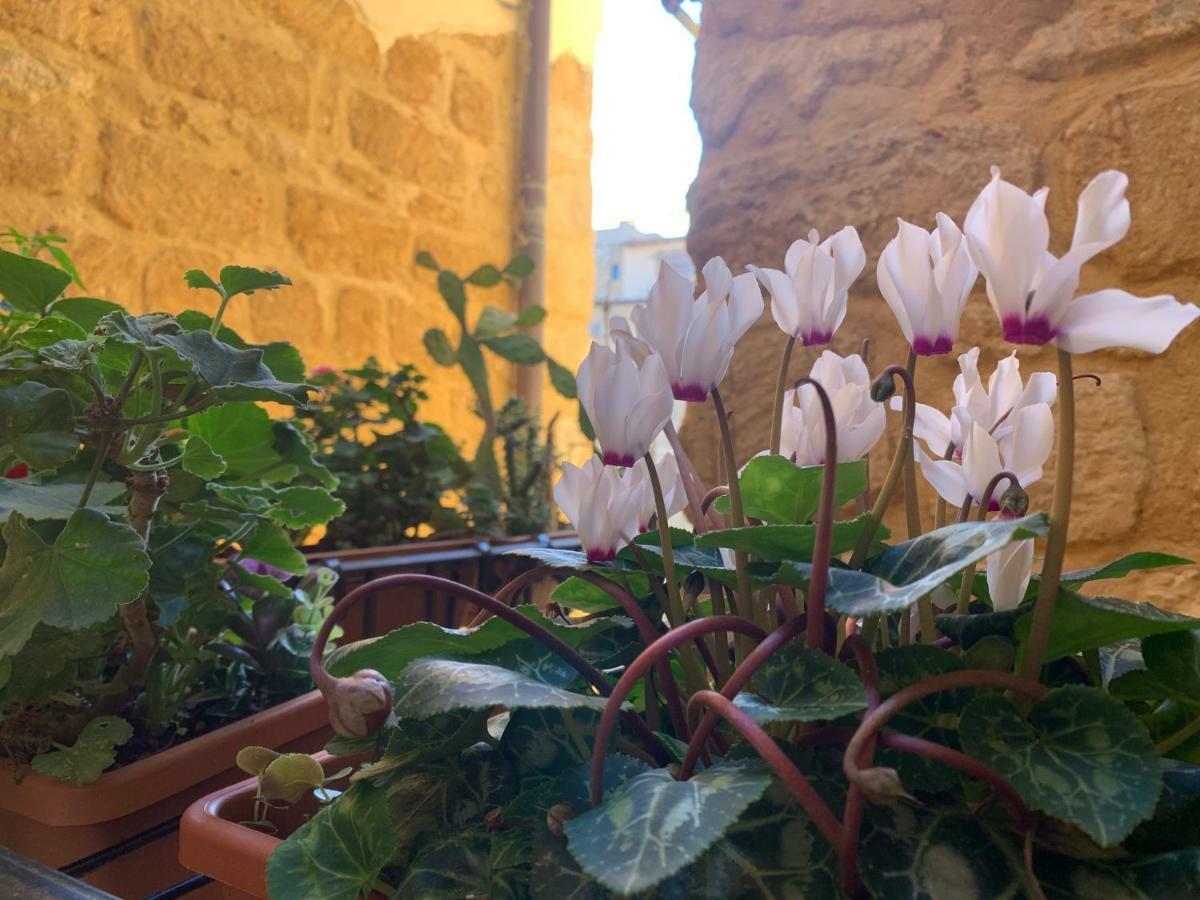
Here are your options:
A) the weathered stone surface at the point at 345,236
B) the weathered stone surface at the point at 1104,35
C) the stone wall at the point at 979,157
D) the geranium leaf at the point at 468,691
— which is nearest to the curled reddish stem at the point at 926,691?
the geranium leaf at the point at 468,691

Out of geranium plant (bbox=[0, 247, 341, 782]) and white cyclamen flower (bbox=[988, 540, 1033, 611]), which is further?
geranium plant (bbox=[0, 247, 341, 782])

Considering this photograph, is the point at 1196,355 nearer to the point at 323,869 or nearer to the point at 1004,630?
the point at 1004,630

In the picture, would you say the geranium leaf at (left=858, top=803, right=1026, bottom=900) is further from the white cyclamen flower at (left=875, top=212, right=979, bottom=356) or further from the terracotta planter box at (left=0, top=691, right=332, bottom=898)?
the terracotta planter box at (left=0, top=691, right=332, bottom=898)

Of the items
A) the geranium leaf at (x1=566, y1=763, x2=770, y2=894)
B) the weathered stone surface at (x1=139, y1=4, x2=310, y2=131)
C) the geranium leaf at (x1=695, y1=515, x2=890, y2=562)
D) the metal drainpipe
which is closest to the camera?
the geranium leaf at (x1=566, y1=763, x2=770, y2=894)

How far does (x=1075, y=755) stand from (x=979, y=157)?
3.65 ft

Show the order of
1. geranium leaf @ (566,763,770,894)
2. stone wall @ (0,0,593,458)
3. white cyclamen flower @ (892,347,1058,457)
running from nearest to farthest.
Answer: geranium leaf @ (566,763,770,894) < white cyclamen flower @ (892,347,1058,457) < stone wall @ (0,0,593,458)

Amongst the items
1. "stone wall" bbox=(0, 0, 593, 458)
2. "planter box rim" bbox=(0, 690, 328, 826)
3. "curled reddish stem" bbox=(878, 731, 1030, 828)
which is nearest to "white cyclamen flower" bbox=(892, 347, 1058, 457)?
"curled reddish stem" bbox=(878, 731, 1030, 828)

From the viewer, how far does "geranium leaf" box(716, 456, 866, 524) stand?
0.51 metres

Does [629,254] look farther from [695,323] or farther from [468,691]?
[468,691]

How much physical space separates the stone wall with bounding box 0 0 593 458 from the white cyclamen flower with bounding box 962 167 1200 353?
1.67 metres

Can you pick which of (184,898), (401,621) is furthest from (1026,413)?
(401,621)

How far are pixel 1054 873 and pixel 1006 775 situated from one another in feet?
0.18

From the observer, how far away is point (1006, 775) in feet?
1.19

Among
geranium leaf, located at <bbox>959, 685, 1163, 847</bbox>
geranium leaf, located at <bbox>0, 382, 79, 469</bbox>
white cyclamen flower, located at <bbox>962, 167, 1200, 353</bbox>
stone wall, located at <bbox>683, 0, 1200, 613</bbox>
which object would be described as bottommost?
geranium leaf, located at <bbox>959, 685, 1163, 847</bbox>
